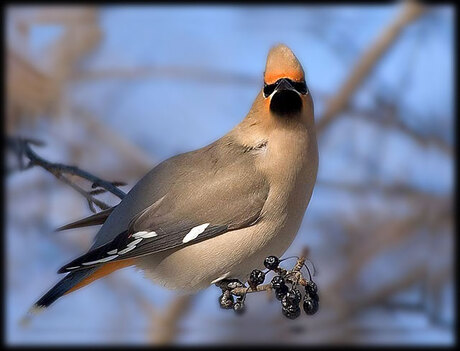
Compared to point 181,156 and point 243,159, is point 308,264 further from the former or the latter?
point 181,156

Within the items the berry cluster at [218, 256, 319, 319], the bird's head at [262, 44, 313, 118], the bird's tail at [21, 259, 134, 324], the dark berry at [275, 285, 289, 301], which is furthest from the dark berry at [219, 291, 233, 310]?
the bird's head at [262, 44, 313, 118]

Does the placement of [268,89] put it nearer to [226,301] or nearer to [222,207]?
[222,207]

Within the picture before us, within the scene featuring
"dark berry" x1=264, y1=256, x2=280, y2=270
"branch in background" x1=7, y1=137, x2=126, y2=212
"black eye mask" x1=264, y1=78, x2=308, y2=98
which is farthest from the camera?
"branch in background" x1=7, y1=137, x2=126, y2=212

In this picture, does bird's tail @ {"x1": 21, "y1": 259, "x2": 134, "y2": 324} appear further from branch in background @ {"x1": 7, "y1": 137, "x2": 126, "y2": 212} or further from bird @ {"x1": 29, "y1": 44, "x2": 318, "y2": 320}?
branch in background @ {"x1": 7, "y1": 137, "x2": 126, "y2": 212}

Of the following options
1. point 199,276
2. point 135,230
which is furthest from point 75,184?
point 199,276

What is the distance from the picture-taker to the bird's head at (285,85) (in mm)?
1140

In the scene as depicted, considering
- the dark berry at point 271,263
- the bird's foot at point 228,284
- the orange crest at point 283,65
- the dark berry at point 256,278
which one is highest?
the orange crest at point 283,65

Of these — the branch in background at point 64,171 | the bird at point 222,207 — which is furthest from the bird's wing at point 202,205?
the branch in background at point 64,171

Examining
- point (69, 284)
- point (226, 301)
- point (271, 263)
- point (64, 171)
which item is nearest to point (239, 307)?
point (226, 301)

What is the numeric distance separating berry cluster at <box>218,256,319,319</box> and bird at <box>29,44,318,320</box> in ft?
0.29

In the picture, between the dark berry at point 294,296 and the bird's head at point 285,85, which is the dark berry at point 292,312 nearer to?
the dark berry at point 294,296

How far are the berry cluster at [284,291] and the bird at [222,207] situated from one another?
0.09 meters

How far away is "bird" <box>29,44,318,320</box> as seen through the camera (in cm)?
124

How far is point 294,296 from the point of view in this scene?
3.67ft
